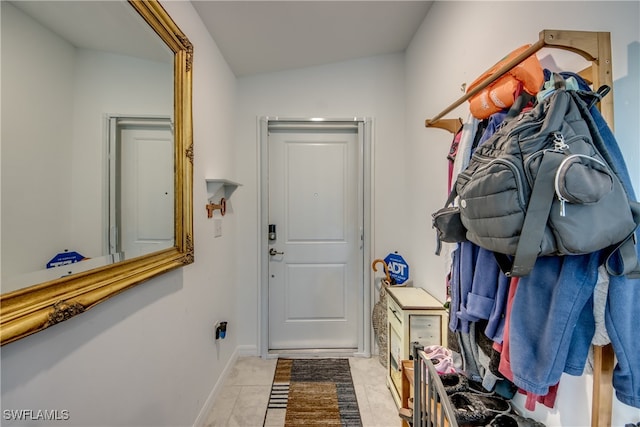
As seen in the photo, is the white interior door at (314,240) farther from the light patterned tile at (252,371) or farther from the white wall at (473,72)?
the white wall at (473,72)

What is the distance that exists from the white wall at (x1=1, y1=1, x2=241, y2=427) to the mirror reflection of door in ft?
0.66

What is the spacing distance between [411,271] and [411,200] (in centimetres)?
59

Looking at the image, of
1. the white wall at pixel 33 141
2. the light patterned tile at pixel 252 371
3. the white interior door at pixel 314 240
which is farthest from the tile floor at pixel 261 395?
the white wall at pixel 33 141

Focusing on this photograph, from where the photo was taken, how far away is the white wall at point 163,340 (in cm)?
77

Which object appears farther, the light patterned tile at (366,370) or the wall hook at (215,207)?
the light patterned tile at (366,370)

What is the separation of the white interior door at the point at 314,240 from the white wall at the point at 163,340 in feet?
1.38

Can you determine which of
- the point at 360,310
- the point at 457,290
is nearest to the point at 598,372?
the point at 457,290

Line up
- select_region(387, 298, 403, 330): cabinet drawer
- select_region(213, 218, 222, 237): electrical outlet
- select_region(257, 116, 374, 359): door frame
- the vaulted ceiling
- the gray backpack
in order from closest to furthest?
the gray backpack < the vaulted ceiling < select_region(387, 298, 403, 330): cabinet drawer < select_region(213, 218, 222, 237): electrical outlet < select_region(257, 116, 374, 359): door frame

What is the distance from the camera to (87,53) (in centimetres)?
86

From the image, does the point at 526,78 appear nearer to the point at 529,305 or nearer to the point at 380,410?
the point at 529,305

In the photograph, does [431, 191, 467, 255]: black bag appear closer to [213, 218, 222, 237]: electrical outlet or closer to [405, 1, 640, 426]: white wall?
[405, 1, 640, 426]: white wall

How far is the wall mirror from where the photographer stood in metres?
0.66

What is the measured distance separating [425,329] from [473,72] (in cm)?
150

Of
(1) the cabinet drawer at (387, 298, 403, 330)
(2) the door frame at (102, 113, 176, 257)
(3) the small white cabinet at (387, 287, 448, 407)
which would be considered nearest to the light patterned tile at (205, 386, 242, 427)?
(3) the small white cabinet at (387, 287, 448, 407)
